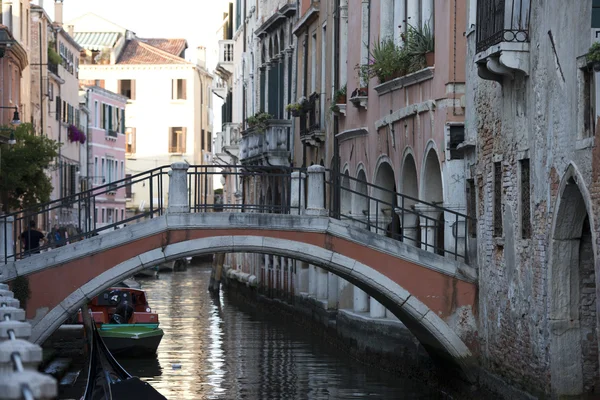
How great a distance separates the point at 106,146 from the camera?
56.7 meters

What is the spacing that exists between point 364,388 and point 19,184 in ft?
38.5

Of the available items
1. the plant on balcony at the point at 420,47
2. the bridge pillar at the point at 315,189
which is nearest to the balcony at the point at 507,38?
the bridge pillar at the point at 315,189

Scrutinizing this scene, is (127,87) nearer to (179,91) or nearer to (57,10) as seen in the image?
(179,91)

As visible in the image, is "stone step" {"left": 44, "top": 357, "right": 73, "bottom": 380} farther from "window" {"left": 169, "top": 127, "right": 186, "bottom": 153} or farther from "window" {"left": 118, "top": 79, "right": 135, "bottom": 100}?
"window" {"left": 118, "top": 79, "right": 135, "bottom": 100}

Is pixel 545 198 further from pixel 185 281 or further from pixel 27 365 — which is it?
pixel 185 281

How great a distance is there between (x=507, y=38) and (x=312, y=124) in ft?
42.8

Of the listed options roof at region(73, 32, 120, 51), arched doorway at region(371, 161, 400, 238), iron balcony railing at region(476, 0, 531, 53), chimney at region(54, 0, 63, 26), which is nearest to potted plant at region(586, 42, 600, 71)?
iron balcony railing at region(476, 0, 531, 53)

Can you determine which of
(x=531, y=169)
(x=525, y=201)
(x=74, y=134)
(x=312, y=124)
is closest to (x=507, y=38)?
(x=531, y=169)

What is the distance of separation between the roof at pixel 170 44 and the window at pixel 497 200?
54.4m

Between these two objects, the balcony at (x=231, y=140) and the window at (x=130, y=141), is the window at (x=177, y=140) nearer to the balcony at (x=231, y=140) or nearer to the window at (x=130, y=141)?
the window at (x=130, y=141)

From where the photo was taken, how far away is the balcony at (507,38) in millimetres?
13273

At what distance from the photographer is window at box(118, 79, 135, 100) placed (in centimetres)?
6481

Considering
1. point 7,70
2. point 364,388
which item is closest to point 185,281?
point 7,70

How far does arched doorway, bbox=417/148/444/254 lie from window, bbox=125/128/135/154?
1888 inches
